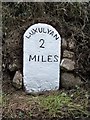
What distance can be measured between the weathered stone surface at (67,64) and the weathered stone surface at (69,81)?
0.21 ft

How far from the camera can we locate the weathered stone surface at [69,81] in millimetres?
3414

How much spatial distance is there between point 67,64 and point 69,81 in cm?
16

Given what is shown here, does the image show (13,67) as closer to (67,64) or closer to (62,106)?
(67,64)

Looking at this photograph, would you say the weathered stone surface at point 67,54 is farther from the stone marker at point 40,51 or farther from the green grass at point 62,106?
the green grass at point 62,106

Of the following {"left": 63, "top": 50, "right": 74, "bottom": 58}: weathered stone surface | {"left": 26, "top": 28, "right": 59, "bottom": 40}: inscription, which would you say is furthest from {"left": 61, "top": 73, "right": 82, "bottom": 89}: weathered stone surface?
{"left": 26, "top": 28, "right": 59, "bottom": 40}: inscription

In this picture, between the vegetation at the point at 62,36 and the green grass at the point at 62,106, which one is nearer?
the green grass at the point at 62,106

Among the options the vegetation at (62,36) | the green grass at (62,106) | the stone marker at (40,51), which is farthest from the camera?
the stone marker at (40,51)

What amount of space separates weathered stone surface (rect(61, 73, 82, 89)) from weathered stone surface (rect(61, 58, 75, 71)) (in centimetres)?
6

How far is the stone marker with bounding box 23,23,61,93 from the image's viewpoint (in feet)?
11.0

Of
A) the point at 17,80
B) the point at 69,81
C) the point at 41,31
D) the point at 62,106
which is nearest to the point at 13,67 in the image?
the point at 17,80

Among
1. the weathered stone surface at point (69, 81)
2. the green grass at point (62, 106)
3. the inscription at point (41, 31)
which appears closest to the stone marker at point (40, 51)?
the inscription at point (41, 31)

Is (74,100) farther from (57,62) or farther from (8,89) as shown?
(8,89)

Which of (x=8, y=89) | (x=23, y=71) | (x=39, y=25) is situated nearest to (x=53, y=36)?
(x=39, y=25)

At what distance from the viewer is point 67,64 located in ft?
11.1
